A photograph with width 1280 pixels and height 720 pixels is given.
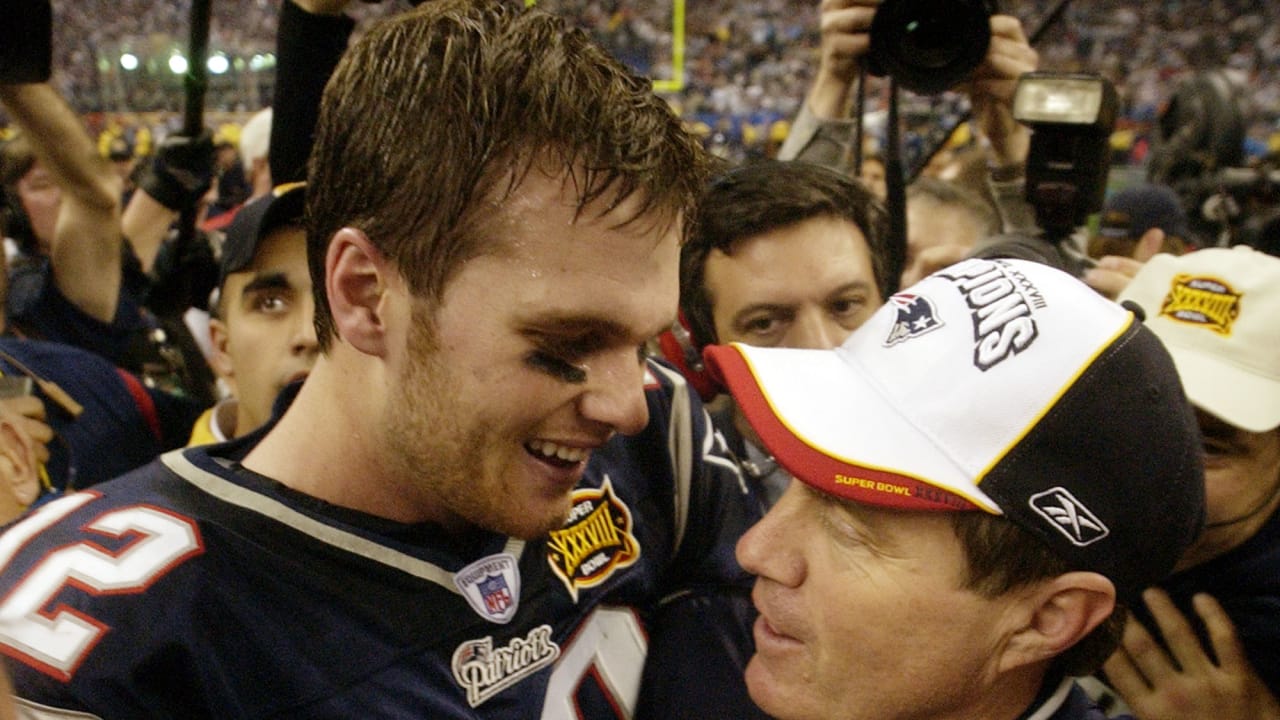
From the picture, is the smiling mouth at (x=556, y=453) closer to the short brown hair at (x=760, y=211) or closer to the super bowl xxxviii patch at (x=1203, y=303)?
the short brown hair at (x=760, y=211)

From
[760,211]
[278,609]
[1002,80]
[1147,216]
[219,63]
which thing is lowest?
[1147,216]

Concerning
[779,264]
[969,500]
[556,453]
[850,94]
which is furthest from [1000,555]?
[850,94]

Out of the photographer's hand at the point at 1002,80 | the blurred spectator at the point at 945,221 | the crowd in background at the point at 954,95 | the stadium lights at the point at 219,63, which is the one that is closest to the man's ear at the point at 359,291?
the photographer's hand at the point at 1002,80

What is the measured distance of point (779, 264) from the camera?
5.95ft

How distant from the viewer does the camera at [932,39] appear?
2.05 meters

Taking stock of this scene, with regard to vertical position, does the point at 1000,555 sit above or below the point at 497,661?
above

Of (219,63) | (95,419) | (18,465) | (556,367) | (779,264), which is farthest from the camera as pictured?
(219,63)

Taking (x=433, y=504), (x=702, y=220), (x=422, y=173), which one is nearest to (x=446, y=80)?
(x=422, y=173)

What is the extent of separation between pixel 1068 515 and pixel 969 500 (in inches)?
3.6

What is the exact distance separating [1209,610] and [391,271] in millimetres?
1241

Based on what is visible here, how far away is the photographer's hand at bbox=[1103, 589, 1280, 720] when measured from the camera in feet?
4.89

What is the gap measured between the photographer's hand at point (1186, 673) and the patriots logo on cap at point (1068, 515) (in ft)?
2.16

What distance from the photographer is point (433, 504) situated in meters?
1.18

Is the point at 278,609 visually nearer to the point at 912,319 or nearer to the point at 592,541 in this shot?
the point at 592,541
